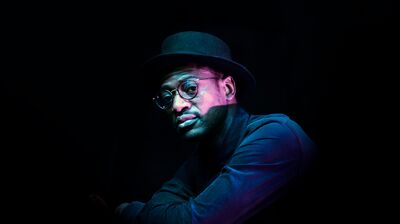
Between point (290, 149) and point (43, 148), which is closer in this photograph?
point (290, 149)

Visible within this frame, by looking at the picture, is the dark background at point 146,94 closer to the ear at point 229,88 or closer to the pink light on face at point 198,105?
the ear at point 229,88

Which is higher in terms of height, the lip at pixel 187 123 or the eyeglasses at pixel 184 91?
the eyeglasses at pixel 184 91

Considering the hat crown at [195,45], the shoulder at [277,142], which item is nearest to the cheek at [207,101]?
the hat crown at [195,45]

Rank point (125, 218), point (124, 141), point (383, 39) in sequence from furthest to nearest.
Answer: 1. point (124, 141)
2. point (383, 39)
3. point (125, 218)

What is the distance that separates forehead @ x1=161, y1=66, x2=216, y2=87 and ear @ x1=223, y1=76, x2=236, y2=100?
0.40ft

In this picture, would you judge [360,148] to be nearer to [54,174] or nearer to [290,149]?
[290,149]

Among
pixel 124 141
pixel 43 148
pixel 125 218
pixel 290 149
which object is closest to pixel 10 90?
pixel 43 148

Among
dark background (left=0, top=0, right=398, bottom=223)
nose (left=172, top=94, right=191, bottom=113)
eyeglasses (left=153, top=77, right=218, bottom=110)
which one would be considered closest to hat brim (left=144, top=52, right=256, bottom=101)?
eyeglasses (left=153, top=77, right=218, bottom=110)

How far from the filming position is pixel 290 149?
1.80 m

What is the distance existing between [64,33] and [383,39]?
98.1 inches

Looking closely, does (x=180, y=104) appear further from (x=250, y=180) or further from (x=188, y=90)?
(x=250, y=180)

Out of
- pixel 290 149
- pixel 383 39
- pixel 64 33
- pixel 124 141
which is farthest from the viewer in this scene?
pixel 124 141

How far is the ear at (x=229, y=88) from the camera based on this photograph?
2373mm

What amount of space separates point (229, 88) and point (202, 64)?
0.26 meters
